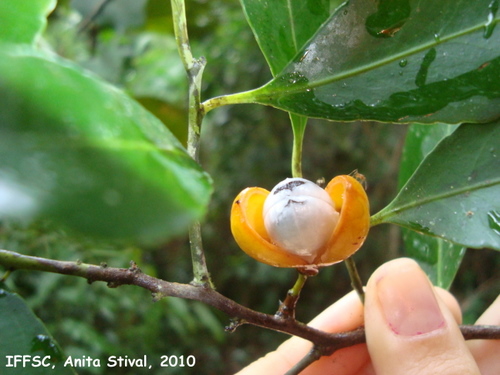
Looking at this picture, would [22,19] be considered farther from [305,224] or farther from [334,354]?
[334,354]

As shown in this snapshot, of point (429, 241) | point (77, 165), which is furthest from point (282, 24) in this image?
point (429, 241)

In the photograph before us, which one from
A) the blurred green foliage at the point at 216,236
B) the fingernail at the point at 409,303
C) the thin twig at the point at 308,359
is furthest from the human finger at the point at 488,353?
the blurred green foliage at the point at 216,236

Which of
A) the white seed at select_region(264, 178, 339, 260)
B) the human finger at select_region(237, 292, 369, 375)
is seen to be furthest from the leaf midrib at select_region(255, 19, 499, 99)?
the human finger at select_region(237, 292, 369, 375)

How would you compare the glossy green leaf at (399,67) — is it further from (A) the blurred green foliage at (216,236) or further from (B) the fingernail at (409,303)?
(A) the blurred green foliage at (216,236)

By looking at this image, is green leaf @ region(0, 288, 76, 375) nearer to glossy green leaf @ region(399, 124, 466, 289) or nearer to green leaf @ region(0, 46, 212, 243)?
green leaf @ region(0, 46, 212, 243)

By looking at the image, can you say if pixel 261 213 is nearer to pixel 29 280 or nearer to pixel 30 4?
pixel 30 4

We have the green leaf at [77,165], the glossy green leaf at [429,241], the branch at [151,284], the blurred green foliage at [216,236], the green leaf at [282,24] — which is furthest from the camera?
the blurred green foliage at [216,236]
